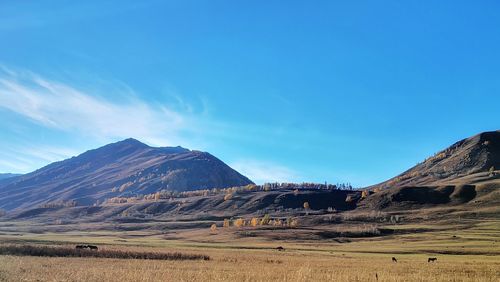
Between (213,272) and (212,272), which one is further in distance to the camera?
(212,272)

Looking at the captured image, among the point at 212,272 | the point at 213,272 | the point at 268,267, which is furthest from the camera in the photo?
the point at 268,267

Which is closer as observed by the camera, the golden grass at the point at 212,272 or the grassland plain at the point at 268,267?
the golden grass at the point at 212,272

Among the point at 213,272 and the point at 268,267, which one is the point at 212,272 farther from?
the point at 268,267

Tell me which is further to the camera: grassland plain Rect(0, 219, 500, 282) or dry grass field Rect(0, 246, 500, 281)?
grassland plain Rect(0, 219, 500, 282)

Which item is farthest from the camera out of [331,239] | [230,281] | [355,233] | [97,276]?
[355,233]

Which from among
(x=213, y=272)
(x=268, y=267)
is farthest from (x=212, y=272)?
(x=268, y=267)

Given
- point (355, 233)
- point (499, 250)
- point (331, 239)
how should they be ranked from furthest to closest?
point (355, 233)
point (331, 239)
point (499, 250)

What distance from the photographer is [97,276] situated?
91.5ft

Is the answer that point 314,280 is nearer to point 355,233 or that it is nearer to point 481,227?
point 355,233

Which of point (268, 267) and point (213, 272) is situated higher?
point (213, 272)

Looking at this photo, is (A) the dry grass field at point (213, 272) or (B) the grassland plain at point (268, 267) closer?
(A) the dry grass field at point (213, 272)

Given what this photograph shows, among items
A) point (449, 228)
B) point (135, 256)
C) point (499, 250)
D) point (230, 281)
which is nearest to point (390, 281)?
point (230, 281)

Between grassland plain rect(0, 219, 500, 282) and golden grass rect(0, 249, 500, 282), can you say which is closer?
golden grass rect(0, 249, 500, 282)

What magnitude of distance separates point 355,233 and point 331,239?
18.4m
